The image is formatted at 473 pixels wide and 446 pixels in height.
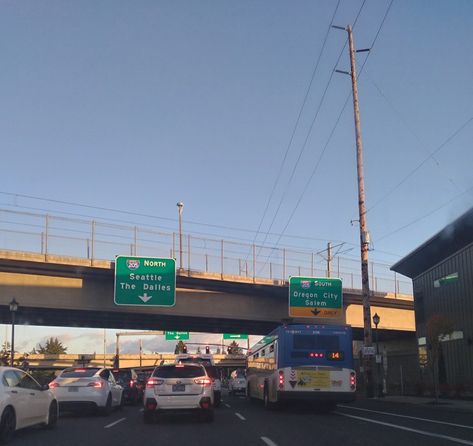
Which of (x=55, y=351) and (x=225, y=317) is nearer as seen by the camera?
(x=225, y=317)

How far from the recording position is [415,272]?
127ft

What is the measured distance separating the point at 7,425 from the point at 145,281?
792 inches

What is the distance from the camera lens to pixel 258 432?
512 inches

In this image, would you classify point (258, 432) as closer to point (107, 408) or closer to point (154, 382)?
point (154, 382)

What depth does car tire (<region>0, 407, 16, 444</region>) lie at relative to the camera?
35.6 ft

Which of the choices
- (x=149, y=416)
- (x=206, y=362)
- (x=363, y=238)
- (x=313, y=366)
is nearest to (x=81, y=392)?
(x=149, y=416)

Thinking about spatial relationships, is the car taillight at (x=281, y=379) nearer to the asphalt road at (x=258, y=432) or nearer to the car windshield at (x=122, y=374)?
the asphalt road at (x=258, y=432)

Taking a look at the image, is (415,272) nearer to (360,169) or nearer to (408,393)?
(408,393)

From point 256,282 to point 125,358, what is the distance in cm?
6188

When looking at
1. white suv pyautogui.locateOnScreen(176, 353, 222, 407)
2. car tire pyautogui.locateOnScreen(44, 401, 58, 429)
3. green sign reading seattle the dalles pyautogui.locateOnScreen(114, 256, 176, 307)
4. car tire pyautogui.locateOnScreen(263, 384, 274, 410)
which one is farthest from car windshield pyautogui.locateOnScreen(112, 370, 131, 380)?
car tire pyautogui.locateOnScreen(44, 401, 58, 429)

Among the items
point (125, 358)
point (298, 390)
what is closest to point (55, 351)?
point (125, 358)

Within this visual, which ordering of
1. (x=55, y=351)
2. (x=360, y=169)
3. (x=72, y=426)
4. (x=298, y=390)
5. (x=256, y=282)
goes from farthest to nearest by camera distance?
1. (x=55, y=351)
2. (x=256, y=282)
3. (x=360, y=169)
4. (x=298, y=390)
5. (x=72, y=426)

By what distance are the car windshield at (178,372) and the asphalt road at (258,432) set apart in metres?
1.24

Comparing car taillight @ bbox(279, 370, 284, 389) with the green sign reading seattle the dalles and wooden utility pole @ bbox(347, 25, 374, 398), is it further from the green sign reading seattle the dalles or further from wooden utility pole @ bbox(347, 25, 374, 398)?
the green sign reading seattle the dalles
